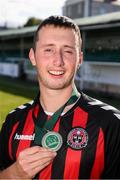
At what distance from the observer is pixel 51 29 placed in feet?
7.46

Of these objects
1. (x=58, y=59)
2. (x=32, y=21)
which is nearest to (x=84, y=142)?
(x=58, y=59)

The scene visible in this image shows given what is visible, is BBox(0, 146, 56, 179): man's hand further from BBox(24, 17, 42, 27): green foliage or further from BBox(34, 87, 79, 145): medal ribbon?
BBox(24, 17, 42, 27): green foliage

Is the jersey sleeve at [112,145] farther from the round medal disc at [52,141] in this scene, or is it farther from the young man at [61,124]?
the round medal disc at [52,141]

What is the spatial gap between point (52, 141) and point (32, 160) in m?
0.24

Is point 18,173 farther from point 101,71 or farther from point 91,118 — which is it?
point 101,71

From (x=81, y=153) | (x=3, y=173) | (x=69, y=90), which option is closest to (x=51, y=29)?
(x=69, y=90)

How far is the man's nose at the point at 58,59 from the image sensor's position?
7.29 ft

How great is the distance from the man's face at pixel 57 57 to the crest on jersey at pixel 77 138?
29 centimetres

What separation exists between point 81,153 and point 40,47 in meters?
0.71

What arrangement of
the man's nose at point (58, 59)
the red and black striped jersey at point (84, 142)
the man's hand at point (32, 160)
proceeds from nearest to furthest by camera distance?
the man's hand at point (32, 160), the red and black striped jersey at point (84, 142), the man's nose at point (58, 59)

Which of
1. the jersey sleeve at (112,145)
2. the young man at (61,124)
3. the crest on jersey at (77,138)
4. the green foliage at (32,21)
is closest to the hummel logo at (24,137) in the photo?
the young man at (61,124)

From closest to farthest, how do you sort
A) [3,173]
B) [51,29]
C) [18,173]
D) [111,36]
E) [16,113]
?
[18,173] < [3,173] < [51,29] < [16,113] < [111,36]

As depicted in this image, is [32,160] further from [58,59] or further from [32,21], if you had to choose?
[32,21]

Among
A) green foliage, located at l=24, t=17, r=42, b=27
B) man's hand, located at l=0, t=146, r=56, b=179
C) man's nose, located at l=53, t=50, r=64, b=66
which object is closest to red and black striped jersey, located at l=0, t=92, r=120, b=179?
man's hand, located at l=0, t=146, r=56, b=179
